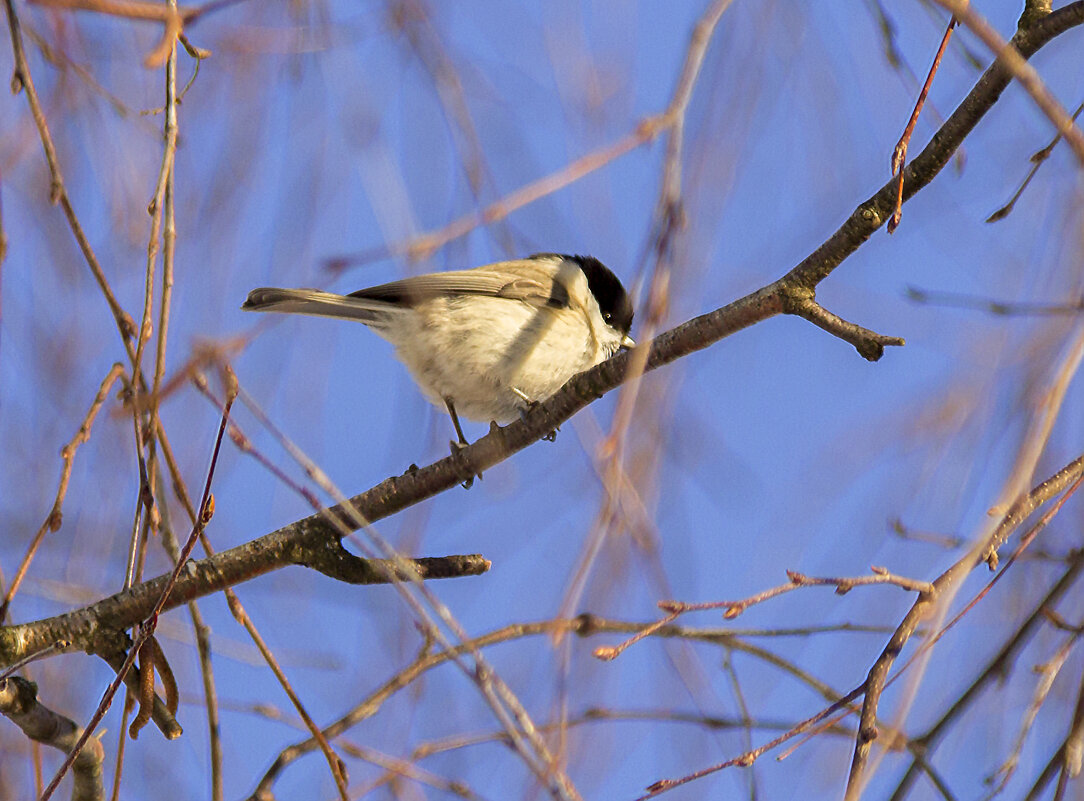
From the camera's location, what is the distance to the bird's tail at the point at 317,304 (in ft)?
11.2

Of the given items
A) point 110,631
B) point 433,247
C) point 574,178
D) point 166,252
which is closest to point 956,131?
point 574,178

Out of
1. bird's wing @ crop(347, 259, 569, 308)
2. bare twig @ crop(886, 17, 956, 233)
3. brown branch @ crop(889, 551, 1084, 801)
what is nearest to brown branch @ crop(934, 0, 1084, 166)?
bare twig @ crop(886, 17, 956, 233)

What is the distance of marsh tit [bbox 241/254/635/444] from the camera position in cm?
383

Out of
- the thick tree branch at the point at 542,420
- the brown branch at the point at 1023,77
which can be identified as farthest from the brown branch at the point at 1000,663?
the brown branch at the point at 1023,77

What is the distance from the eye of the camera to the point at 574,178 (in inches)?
64.6

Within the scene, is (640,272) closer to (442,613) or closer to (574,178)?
(574,178)

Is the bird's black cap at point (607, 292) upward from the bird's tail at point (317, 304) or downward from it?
upward

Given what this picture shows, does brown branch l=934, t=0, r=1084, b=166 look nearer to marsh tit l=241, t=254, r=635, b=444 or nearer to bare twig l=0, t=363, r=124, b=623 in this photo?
bare twig l=0, t=363, r=124, b=623

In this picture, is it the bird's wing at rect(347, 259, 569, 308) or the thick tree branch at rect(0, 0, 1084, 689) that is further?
the bird's wing at rect(347, 259, 569, 308)

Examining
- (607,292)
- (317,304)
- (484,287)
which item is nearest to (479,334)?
(484,287)

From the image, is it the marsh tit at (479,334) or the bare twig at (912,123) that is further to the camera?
the marsh tit at (479,334)

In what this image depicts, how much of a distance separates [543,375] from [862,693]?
237 cm

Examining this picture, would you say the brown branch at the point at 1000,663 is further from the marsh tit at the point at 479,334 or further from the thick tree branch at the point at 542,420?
the marsh tit at the point at 479,334

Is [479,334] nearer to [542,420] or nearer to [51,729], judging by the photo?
[542,420]
